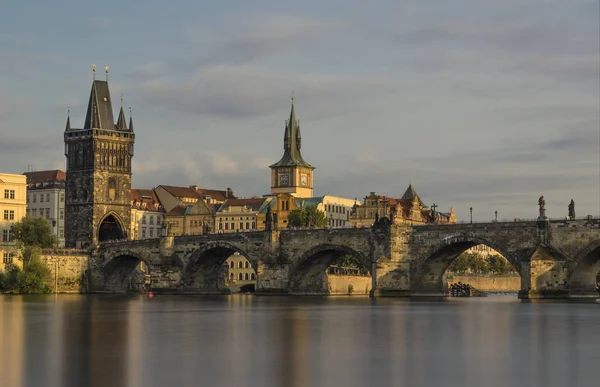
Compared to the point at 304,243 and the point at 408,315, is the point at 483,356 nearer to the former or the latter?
the point at 408,315

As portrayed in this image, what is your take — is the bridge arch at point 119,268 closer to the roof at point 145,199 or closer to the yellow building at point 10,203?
the yellow building at point 10,203

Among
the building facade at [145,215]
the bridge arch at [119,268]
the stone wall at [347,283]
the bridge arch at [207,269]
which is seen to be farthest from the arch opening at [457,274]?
the building facade at [145,215]

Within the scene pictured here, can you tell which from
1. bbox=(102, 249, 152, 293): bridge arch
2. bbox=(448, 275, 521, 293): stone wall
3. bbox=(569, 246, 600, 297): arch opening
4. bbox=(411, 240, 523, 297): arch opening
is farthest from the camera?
bbox=(448, 275, 521, 293): stone wall

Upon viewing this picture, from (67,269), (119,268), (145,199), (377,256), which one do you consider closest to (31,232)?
(67,269)

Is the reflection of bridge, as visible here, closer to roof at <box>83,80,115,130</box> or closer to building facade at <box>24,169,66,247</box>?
roof at <box>83,80,115,130</box>

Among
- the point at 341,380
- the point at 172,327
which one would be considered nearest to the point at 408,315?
the point at 172,327

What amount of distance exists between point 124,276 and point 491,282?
7095 cm

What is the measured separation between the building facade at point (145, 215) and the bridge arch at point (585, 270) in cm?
9178

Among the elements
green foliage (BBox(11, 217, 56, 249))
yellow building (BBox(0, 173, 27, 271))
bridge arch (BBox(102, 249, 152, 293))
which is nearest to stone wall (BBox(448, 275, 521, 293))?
bridge arch (BBox(102, 249, 152, 293))

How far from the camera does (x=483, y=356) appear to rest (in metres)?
44.7

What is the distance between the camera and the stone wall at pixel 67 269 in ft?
433

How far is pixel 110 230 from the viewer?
14688 cm

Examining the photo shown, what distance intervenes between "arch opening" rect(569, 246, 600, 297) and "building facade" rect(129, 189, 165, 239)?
91.8 metres

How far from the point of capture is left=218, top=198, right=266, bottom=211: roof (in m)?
188
